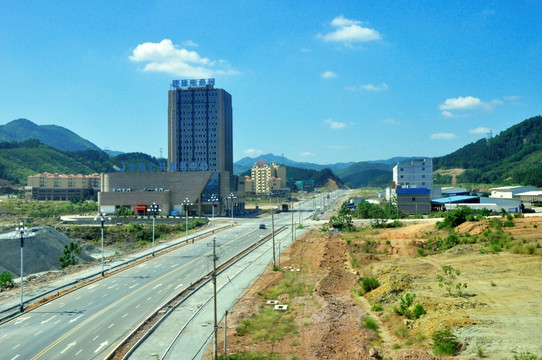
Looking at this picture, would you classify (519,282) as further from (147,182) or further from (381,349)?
(147,182)

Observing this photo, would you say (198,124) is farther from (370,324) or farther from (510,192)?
(370,324)

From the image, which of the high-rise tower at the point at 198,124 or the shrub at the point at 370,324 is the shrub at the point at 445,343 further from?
the high-rise tower at the point at 198,124

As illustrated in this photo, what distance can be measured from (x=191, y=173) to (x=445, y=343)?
436ft

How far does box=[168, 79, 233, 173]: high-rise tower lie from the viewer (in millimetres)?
189000

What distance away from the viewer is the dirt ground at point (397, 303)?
27.0 meters

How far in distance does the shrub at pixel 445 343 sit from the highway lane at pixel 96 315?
854 inches

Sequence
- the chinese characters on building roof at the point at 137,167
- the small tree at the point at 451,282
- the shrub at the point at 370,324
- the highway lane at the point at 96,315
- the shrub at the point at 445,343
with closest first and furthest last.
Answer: the shrub at the point at 445,343 → the highway lane at the point at 96,315 → the shrub at the point at 370,324 → the small tree at the point at 451,282 → the chinese characters on building roof at the point at 137,167

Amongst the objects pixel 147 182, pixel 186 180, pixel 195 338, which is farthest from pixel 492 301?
pixel 147 182

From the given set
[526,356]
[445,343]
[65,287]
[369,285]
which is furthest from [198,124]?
[526,356]

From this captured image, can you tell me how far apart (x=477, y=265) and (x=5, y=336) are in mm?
47602

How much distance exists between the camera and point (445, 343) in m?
25.6

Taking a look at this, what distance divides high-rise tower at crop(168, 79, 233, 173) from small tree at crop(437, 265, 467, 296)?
15089 cm

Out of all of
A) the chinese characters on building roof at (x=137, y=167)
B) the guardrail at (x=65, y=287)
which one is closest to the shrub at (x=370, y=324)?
the guardrail at (x=65, y=287)

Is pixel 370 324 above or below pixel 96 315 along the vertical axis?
above
